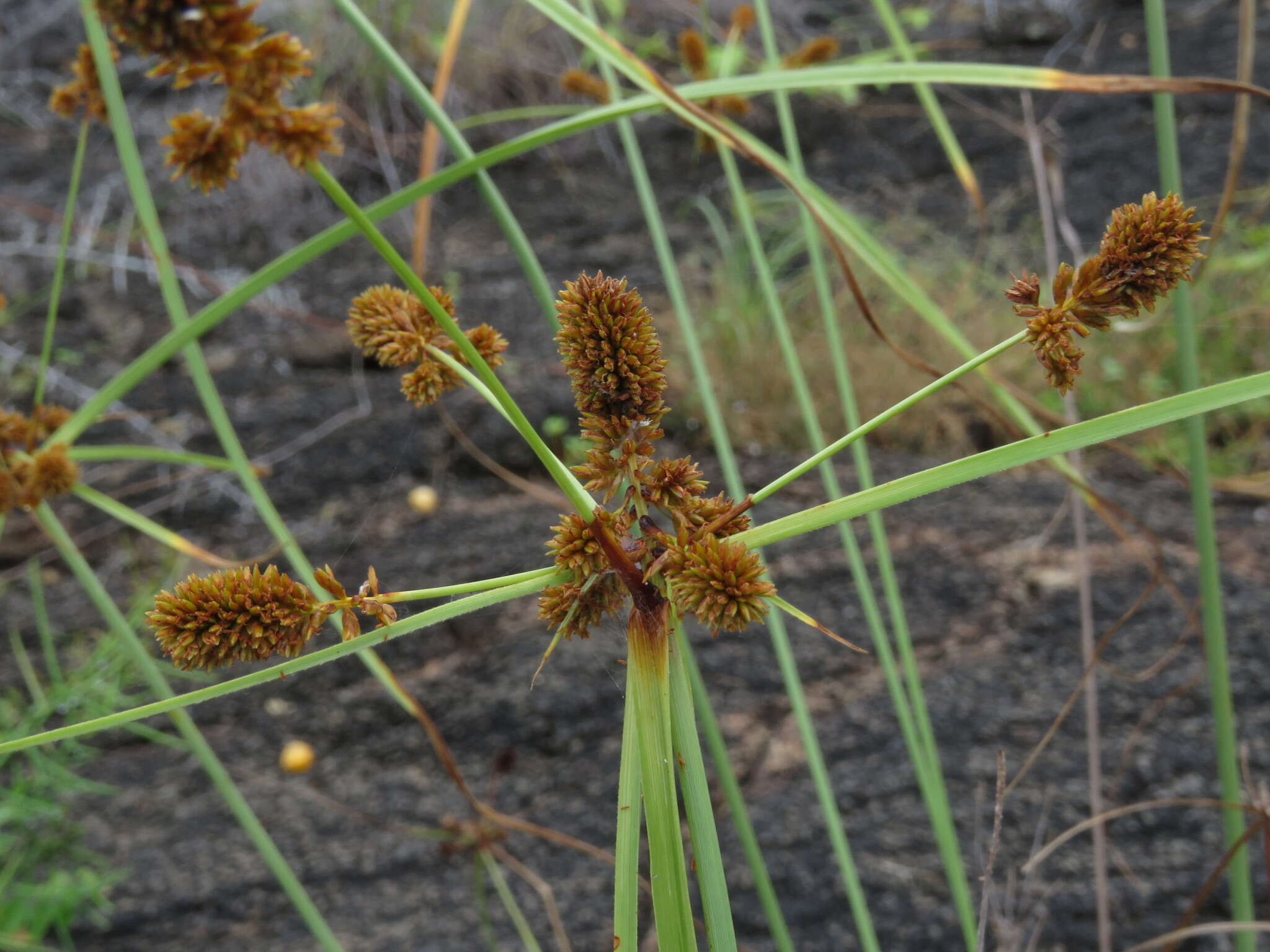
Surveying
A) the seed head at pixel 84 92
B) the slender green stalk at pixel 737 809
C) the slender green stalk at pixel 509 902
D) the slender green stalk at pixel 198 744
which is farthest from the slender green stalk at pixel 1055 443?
the slender green stalk at pixel 509 902

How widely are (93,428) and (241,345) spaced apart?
0.28 meters

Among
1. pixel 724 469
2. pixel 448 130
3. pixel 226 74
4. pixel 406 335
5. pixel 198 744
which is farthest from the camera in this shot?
pixel 724 469

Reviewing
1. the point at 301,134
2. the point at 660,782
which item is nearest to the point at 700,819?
the point at 660,782

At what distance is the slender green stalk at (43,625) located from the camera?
958mm

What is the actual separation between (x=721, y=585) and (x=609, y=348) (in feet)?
0.28

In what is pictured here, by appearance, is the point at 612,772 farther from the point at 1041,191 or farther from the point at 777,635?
the point at 1041,191

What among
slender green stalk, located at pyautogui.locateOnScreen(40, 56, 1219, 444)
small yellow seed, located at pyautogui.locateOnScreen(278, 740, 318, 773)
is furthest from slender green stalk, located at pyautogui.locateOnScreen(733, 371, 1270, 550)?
small yellow seed, located at pyautogui.locateOnScreen(278, 740, 318, 773)

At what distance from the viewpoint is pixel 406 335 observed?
0.32 meters

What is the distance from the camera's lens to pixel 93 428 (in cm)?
145

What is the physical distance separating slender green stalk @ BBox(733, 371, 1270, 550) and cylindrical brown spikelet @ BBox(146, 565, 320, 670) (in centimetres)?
17

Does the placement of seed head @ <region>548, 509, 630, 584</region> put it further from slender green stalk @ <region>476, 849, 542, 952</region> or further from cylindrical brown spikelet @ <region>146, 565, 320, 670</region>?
slender green stalk @ <region>476, 849, 542, 952</region>

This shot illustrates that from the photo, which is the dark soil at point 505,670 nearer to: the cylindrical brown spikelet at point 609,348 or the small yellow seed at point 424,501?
the small yellow seed at point 424,501

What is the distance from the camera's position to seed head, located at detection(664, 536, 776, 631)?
0.28 meters

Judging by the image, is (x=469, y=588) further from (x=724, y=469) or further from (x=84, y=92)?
(x=84, y=92)
